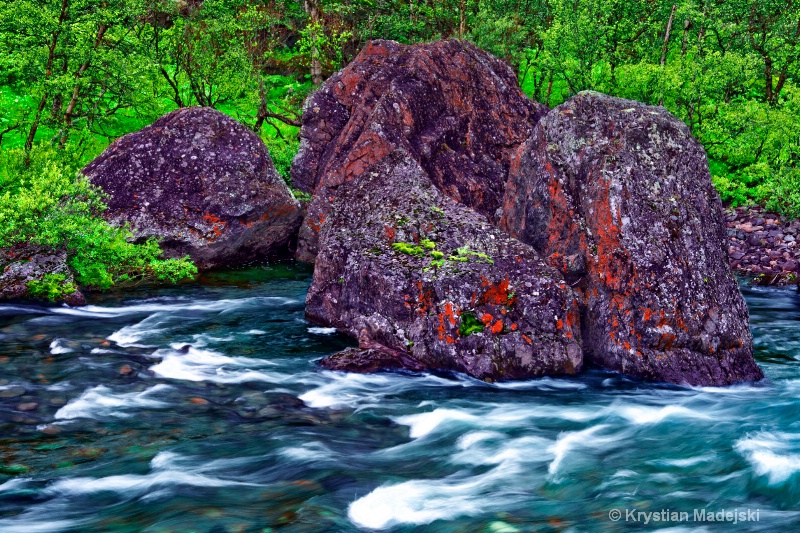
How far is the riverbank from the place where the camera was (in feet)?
59.2

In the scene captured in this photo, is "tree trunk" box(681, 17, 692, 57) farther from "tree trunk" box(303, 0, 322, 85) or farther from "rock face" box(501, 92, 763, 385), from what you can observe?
"rock face" box(501, 92, 763, 385)

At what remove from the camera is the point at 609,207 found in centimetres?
1046

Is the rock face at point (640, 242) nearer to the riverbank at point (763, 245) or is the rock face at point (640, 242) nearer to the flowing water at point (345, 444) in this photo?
the flowing water at point (345, 444)

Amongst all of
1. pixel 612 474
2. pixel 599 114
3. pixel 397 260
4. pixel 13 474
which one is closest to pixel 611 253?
pixel 599 114

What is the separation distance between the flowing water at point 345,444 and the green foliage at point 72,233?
5.02 ft

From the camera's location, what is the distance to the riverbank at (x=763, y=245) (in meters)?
18.1

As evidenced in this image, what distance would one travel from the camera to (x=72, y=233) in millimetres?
12641

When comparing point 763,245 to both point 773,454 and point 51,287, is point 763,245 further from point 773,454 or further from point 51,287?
point 51,287

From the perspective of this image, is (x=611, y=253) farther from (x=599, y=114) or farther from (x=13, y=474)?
(x=13, y=474)

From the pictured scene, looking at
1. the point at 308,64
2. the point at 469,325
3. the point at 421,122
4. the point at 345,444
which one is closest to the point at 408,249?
the point at 469,325

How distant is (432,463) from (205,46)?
852 inches

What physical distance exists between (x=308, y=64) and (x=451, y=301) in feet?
86.4

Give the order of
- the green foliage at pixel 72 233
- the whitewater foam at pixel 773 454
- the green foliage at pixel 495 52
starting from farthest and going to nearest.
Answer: the green foliage at pixel 495 52, the green foliage at pixel 72 233, the whitewater foam at pixel 773 454

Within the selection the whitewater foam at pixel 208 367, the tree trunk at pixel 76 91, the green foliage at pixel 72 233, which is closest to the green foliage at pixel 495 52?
the tree trunk at pixel 76 91
